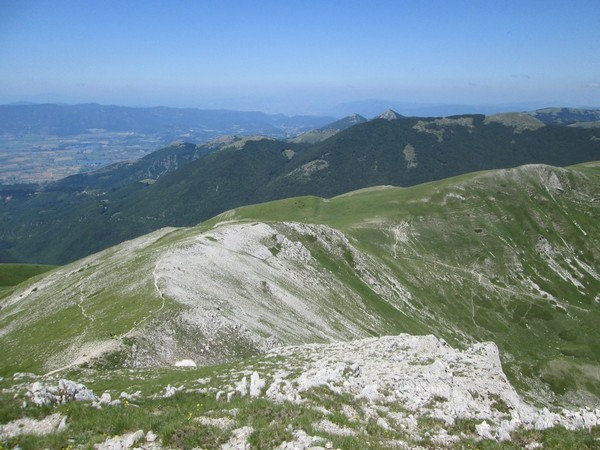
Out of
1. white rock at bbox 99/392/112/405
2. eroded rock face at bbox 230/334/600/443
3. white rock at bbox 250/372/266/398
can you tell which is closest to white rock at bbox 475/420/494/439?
eroded rock face at bbox 230/334/600/443

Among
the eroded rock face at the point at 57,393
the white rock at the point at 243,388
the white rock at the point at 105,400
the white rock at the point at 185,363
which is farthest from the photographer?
the white rock at the point at 185,363

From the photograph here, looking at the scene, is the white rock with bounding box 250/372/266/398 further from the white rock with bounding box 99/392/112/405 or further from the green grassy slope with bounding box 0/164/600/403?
the green grassy slope with bounding box 0/164/600/403

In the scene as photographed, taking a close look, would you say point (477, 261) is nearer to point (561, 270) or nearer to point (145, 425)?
point (561, 270)

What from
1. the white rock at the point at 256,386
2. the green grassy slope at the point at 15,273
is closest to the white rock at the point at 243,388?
the white rock at the point at 256,386

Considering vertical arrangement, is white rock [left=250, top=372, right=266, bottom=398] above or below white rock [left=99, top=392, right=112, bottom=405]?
below

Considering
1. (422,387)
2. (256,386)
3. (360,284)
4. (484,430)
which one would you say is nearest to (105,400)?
(256,386)

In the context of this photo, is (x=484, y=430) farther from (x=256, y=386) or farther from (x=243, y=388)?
(x=243, y=388)

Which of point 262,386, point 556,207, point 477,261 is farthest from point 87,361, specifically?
point 556,207

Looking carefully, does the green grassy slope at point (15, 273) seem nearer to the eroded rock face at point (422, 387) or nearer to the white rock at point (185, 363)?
the white rock at point (185, 363)
